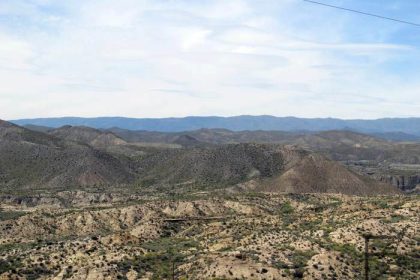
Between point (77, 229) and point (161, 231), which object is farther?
point (77, 229)

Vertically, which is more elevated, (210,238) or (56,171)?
(210,238)

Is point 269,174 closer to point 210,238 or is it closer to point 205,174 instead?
point 205,174

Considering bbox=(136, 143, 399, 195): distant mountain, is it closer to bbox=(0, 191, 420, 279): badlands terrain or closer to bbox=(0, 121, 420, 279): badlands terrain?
bbox=(0, 121, 420, 279): badlands terrain

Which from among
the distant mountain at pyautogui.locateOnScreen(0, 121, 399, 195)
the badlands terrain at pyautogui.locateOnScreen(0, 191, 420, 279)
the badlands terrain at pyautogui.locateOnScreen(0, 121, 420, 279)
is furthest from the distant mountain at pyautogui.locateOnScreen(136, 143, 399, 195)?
the badlands terrain at pyautogui.locateOnScreen(0, 191, 420, 279)

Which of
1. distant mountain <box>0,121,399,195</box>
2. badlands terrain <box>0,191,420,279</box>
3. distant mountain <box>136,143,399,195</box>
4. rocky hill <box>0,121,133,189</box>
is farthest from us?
rocky hill <box>0,121,133,189</box>

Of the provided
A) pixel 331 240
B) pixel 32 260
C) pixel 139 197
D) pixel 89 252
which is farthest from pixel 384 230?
pixel 139 197

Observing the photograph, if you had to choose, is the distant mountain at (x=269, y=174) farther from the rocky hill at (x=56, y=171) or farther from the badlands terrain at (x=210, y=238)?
the badlands terrain at (x=210, y=238)

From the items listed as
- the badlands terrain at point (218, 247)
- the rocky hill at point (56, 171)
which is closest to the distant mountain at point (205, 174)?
the rocky hill at point (56, 171)

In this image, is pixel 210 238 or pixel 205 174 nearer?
pixel 210 238

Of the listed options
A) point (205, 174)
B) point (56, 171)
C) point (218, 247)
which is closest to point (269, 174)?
point (205, 174)

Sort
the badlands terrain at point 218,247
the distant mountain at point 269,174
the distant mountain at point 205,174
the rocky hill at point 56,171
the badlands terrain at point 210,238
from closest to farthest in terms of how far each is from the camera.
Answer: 1. the badlands terrain at point 218,247
2. the badlands terrain at point 210,238
3. the distant mountain at point 269,174
4. the distant mountain at point 205,174
5. the rocky hill at point 56,171

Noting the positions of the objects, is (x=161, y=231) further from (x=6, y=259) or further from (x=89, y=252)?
(x=6, y=259)
